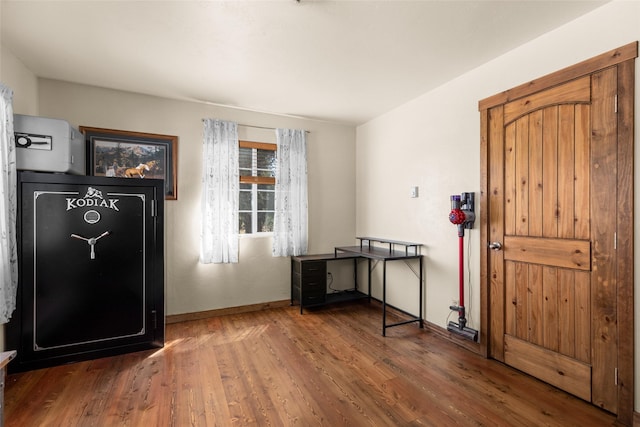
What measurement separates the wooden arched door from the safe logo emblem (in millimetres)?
3380

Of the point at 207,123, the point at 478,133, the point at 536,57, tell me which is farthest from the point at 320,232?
the point at 536,57

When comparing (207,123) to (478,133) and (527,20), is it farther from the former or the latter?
(527,20)

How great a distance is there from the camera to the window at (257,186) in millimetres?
4191

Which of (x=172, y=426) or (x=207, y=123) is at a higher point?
(x=207, y=123)

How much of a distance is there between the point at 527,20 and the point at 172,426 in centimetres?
359

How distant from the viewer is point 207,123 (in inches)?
Answer: 153

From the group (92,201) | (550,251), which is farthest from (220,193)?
(550,251)

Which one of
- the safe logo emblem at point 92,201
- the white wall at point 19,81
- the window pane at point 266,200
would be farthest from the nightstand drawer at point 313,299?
the white wall at point 19,81

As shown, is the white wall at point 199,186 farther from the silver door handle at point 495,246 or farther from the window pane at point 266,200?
the silver door handle at point 495,246

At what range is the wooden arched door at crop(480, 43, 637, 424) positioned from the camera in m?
1.98

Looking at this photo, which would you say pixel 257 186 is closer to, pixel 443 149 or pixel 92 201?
pixel 92 201

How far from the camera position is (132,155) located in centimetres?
356

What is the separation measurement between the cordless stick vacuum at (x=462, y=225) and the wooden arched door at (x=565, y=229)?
130 mm

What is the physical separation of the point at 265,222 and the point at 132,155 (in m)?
1.76
